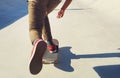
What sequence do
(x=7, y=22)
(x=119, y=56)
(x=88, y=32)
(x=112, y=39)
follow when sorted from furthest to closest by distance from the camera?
(x=7, y=22)
(x=88, y=32)
(x=112, y=39)
(x=119, y=56)

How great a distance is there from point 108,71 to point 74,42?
1271 millimetres

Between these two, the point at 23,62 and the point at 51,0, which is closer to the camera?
the point at 51,0

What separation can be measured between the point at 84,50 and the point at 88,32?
99 cm

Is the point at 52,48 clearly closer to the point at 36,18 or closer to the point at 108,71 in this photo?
the point at 108,71

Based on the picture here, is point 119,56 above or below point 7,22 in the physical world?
below

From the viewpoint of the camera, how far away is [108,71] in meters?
3.91

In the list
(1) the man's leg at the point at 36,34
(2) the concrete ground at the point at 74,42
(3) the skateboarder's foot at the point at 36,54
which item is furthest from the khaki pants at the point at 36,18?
(2) the concrete ground at the point at 74,42

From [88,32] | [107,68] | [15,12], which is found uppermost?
[15,12]

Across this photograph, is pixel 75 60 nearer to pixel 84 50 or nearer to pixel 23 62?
pixel 84 50

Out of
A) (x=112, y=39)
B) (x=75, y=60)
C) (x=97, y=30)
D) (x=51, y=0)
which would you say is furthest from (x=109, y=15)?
(x=51, y=0)

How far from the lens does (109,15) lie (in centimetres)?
677

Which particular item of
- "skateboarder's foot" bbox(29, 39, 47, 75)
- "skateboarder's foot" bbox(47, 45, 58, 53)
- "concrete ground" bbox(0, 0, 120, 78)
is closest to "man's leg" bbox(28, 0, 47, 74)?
"skateboarder's foot" bbox(29, 39, 47, 75)

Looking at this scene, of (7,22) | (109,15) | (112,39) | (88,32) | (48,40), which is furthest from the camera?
(109,15)

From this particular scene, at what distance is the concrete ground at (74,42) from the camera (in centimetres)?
394
